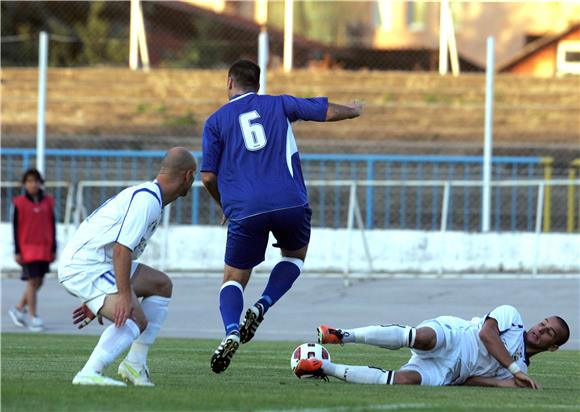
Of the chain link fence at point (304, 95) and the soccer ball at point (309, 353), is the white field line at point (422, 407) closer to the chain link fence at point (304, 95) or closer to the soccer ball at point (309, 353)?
the soccer ball at point (309, 353)

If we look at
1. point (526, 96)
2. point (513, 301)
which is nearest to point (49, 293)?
point (513, 301)

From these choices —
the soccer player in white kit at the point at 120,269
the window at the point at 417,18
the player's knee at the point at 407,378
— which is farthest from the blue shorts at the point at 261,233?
the window at the point at 417,18

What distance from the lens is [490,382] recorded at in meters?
9.09

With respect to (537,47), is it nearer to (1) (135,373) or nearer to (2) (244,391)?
(1) (135,373)

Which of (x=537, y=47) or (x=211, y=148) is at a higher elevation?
(x=537, y=47)

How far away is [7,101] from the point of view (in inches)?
1079

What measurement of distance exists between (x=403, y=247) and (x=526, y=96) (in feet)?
24.9

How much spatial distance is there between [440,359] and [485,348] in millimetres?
308

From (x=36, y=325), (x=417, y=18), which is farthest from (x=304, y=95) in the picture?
(x=417, y=18)

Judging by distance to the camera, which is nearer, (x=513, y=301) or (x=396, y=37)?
(x=513, y=301)

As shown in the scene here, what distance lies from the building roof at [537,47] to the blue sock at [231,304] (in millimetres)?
28886

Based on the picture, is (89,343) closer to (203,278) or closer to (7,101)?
(203,278)

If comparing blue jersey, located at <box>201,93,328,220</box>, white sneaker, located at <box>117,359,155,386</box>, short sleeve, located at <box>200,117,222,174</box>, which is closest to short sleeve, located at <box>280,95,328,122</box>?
blue jersey, located at <box>201,93,328,220</box>

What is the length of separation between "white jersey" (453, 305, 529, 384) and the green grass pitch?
0.91 ft
